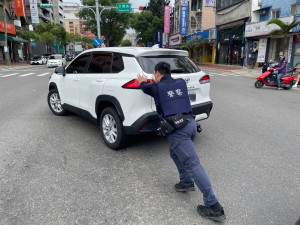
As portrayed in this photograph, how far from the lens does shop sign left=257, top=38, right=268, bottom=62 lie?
77.0 ft

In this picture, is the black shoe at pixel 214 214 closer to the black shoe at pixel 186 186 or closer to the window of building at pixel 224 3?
the black shoe at pixel 186 186

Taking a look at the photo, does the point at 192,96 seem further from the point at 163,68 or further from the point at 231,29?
the point at 231,29

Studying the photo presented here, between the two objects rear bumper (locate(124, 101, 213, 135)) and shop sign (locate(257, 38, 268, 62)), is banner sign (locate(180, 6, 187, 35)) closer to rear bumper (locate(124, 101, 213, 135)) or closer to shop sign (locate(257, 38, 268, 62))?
shop sign (locate(257, 38, 268, 62))

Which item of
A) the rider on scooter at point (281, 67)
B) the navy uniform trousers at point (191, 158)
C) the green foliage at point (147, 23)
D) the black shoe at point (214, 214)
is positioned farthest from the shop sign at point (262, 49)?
the green foliage at point (147, 23)

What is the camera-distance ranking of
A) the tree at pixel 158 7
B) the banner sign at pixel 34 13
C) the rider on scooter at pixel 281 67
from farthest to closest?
the tree at pixel 158 7
the banner sign at pixel 34 13
the rider on scooter at pixel 281 67

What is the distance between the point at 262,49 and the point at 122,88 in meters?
23.4

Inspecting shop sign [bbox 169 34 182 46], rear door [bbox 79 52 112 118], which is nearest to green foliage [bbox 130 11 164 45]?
shop sign [bbox 169 34 182 46]

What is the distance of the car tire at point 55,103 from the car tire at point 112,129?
2.35 meters

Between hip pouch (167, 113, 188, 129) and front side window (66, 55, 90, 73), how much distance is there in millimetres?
2929

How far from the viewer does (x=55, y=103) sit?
645 centimetres

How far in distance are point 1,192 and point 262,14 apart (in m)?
26.7

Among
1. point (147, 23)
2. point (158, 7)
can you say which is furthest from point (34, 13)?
point (158, 7)

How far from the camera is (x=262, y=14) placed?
24141 mm

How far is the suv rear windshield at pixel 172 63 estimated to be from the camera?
12.4 ft
